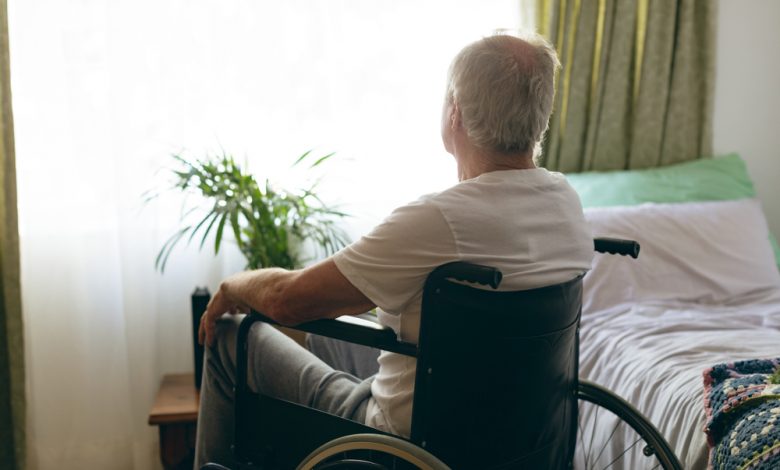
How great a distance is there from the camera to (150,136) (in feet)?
8.02

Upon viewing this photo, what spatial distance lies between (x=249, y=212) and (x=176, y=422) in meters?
0.58

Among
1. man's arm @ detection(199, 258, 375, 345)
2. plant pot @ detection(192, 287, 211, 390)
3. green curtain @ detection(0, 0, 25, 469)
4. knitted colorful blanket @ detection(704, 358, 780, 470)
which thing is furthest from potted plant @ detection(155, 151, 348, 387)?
knitted colorful blanket @ detection(704, 358, 780, 470)

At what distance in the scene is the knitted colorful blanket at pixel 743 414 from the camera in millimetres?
1291

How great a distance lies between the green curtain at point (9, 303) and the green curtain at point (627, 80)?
63.8 inches

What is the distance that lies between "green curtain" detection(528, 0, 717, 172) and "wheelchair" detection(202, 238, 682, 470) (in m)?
1.56

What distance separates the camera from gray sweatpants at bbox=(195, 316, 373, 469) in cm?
148

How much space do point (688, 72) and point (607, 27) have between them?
0.34 m

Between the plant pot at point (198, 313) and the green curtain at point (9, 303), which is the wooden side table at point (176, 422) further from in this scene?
the green curtain at point (9, 303)

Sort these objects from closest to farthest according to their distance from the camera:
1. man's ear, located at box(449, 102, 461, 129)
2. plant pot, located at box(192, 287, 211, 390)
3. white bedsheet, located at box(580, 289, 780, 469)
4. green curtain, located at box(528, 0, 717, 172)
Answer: man's ear, located at box(449, 102, 461, 129), white bedsheet, located at box(580, 289, 780, 469), plant pot, located at box(192, 287, 211, 390), green curtain, located at box(528, 0, 717, 172)

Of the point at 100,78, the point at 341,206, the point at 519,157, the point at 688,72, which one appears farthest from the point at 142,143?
the point at 688,72

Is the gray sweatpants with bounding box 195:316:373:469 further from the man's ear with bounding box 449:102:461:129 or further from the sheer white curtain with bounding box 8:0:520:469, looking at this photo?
the sheer white curtain with bounding box 8:0:520:469

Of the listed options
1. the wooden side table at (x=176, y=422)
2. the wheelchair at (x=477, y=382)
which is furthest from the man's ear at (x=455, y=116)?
the wooden side table at (x=176, y=422)

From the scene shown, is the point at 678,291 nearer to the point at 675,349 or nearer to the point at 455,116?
the point at 675,349

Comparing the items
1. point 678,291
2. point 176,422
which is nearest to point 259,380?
point 176,422
